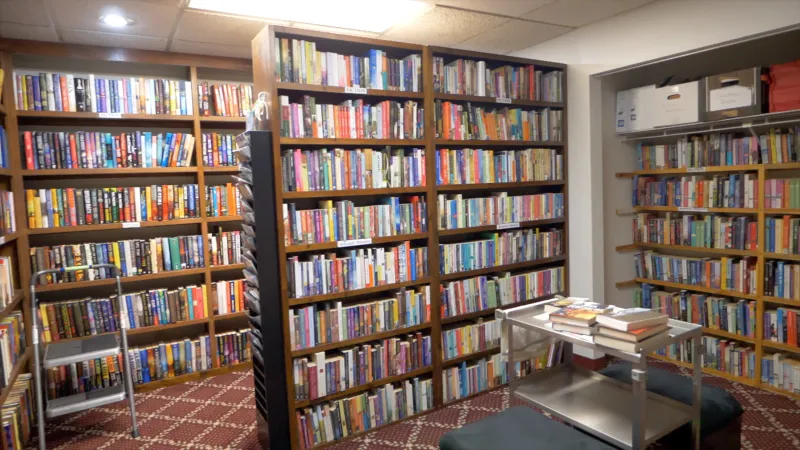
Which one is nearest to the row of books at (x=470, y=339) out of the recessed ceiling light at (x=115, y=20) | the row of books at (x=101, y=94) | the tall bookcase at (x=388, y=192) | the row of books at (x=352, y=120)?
the tall bookcase at (x=388, y=192)

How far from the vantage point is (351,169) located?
9.54ft

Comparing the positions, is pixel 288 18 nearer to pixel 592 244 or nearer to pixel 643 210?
pixel 592 244

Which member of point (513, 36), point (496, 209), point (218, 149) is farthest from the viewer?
point (218, 149)

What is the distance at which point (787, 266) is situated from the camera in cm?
319

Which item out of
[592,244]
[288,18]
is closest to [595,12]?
[592,244]

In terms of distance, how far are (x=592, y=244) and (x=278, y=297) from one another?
2.37 meters

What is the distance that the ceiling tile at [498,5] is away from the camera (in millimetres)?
2945

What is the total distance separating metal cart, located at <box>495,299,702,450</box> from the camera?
5.81ft

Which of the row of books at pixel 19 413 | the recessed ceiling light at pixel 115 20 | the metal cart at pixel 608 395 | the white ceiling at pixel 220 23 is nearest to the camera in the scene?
the metal cart at pixel 608 395

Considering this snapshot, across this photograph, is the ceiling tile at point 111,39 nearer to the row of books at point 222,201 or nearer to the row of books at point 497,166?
the row of books at point 222,201

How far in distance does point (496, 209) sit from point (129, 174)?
9.05 feet

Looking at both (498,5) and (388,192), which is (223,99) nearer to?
(388,192)

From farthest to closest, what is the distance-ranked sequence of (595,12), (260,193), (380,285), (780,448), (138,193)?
(138,193) < (595,12) < (380,285) < (780,448) < (260,193)

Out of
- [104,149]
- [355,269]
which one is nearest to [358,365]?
[355,269]
